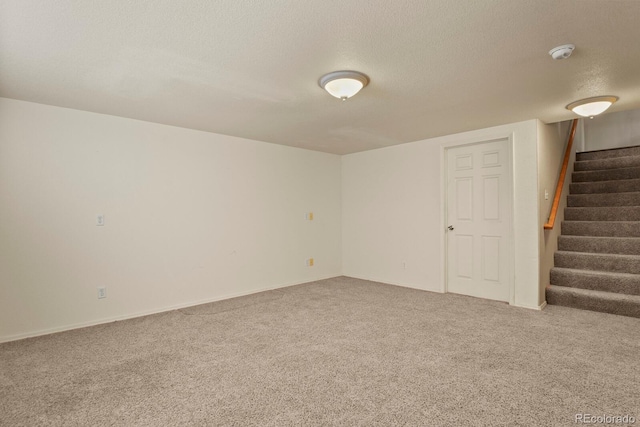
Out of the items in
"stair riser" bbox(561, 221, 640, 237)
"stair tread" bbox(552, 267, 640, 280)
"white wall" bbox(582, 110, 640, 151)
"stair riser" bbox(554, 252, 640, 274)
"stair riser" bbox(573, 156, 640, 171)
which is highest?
"white wall" bbox(582, 110, 640, 151)

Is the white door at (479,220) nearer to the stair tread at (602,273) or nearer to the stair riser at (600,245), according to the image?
the stair tread at (602,273)

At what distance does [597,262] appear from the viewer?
418 centimetres

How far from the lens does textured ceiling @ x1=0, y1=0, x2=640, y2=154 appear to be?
5.93 ft

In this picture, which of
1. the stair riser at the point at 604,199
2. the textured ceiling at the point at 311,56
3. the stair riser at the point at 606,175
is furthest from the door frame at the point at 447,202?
the stair riser at the point at 606,175

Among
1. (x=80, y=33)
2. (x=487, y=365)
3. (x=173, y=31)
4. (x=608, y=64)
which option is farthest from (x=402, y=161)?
(x=80, y=33)

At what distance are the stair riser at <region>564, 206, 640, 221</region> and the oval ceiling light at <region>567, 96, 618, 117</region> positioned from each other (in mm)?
2072

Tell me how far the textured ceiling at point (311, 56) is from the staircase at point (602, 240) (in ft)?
6.25

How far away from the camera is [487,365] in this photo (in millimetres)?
2490

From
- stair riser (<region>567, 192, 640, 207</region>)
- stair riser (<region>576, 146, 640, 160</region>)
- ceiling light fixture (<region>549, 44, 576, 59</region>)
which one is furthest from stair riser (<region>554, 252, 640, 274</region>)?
ceiling light fixture (<region>549, 44, 576, 59</region>)

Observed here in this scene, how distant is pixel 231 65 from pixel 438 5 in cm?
145

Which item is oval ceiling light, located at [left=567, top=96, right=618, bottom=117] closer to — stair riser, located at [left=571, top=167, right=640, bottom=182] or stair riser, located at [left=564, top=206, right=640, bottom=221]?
stair riser, located at [left=564, top=206, right=640, bottom=221]

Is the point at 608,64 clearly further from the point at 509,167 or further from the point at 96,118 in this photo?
the point at 96,118

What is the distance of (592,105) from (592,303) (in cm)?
219

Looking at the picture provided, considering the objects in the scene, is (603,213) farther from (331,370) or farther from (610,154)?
(331,370)
